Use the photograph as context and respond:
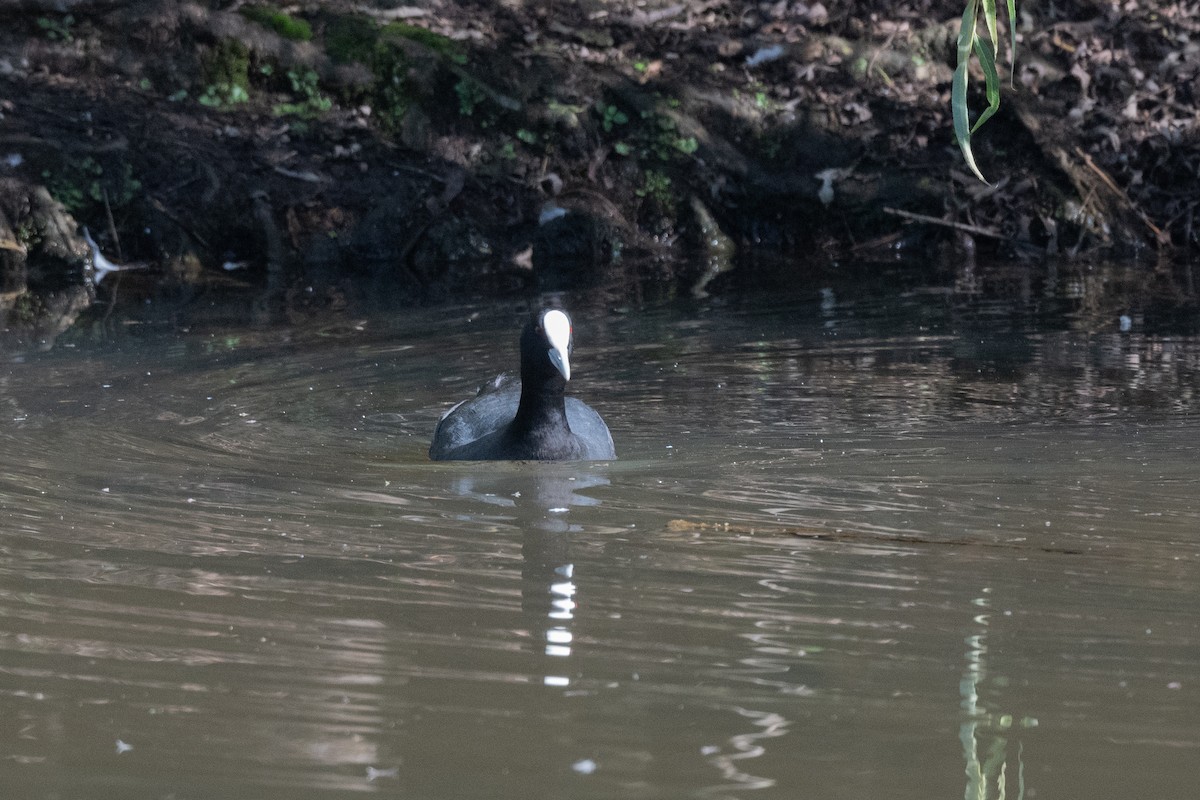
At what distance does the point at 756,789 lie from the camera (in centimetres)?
297

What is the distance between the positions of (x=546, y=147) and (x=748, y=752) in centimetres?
1394

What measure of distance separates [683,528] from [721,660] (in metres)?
1.58

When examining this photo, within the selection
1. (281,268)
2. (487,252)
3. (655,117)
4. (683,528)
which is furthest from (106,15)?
(683,528)

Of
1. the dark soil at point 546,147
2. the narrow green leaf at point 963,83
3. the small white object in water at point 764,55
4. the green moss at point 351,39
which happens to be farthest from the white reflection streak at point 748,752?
the small white object in water at point 764,55

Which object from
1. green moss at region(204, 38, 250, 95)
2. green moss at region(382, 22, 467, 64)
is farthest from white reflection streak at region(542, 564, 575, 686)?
green moss at region(204, 38, 250, 95)

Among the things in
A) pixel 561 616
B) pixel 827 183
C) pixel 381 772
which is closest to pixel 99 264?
pixel 827 183

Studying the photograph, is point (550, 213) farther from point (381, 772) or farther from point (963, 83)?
point (381, 772)

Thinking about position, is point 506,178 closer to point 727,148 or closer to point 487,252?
point 487,252

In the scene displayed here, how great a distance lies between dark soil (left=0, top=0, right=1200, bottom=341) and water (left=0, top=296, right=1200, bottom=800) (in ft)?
23.2

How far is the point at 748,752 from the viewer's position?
3.14 metres

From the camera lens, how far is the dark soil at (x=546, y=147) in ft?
50.9

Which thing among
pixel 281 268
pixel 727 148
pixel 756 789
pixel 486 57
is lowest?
pixel 756 789

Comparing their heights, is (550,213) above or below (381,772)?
above

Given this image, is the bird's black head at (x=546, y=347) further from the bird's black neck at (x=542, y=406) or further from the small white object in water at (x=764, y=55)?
the small white object in water at (x=764, y=55)
